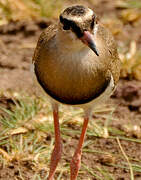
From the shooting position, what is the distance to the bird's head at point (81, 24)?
3.52 meters

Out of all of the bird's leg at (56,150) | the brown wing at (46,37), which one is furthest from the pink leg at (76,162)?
the brown wing at (46,37)

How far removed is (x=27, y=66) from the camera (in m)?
5.92

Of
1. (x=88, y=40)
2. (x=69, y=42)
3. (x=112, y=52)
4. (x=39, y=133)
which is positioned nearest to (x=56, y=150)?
(x=39, y=133)

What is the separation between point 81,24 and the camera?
352cm

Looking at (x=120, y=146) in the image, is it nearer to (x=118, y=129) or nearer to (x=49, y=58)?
(x=118, y=129)

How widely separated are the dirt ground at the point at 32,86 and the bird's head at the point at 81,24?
143 centimetres

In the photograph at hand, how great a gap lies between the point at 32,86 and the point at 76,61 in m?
1.88

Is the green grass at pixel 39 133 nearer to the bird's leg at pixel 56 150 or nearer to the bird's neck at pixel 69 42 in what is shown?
the bird's leg at pixel 56 150

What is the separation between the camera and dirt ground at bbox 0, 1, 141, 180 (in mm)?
4570

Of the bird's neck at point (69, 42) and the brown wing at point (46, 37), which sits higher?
the bird's neck at point (69, 42)

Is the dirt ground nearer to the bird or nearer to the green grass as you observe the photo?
the green grass

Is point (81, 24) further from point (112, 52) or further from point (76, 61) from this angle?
point (112, 52)

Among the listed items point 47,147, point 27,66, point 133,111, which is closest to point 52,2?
point 27,66

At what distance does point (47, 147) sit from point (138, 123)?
40.4 inches
